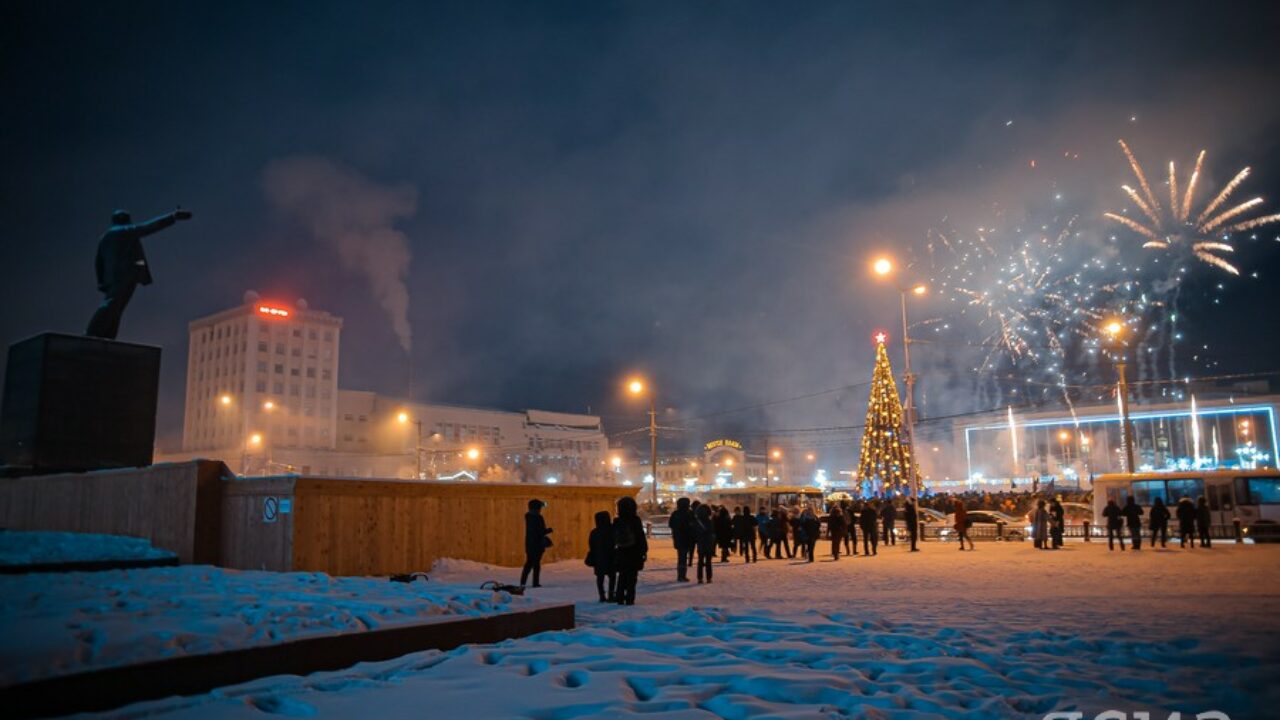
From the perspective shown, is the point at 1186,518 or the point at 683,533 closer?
the point at 683,533

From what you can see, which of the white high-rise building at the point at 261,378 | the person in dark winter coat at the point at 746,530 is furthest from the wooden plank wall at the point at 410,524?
the white high-rise building at the point at 261,378

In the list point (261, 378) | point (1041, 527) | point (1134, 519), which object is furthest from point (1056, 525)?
point (261, 378)

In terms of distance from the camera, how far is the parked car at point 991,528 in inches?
1280

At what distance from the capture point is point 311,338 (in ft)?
319

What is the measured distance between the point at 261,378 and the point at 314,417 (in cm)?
737

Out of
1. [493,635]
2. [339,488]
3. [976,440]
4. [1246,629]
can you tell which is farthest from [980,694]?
[976,440]

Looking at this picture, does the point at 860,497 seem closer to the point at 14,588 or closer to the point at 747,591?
the point at 747,591

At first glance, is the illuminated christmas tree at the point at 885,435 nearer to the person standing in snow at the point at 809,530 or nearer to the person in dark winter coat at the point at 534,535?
the person standing in snow at the point at 809,530

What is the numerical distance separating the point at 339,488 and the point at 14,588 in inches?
296

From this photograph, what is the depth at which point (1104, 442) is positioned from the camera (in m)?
88.3

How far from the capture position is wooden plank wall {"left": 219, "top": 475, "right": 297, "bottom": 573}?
614 inches

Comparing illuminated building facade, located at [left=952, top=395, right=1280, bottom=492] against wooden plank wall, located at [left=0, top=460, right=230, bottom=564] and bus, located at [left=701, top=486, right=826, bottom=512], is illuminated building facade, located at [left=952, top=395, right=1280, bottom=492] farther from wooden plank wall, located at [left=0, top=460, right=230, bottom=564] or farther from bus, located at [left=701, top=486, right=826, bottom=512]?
wooden plank wall, located at [left=0, top=460, right=230, bottom=564]

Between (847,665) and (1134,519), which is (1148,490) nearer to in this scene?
(1134,519)

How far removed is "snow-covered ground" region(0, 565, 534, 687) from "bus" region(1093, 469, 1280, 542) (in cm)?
3049
